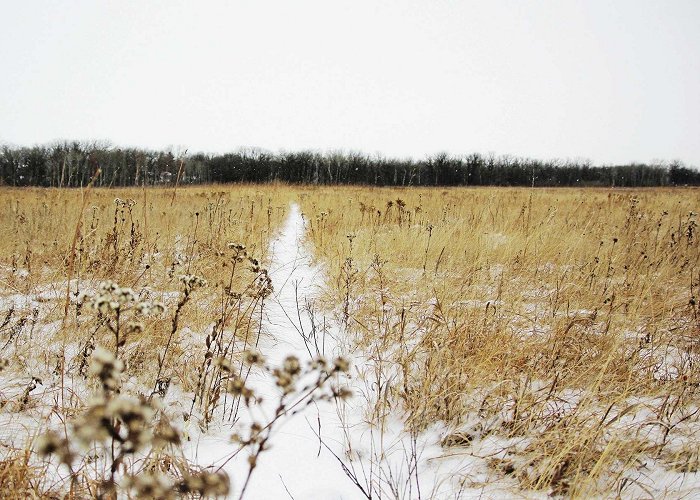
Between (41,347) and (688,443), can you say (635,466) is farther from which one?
(41,347)

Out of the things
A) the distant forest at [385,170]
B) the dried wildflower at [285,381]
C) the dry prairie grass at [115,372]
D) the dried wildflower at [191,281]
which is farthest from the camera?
the distant forest at [385,170]

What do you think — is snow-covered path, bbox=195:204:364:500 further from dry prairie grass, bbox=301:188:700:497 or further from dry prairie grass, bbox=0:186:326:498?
dry prairie grass, bbox=301:188:700:497

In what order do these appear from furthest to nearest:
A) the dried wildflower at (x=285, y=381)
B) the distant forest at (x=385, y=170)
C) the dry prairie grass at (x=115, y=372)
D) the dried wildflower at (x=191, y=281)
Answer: the distant forest at (x=385, y=170)
the dried wildflower at (x=191, y=281)
the dried wildflower at (x=285, y=381)
the dry prairie grass at (x=115, y=372)

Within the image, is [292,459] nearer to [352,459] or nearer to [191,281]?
[352,459]

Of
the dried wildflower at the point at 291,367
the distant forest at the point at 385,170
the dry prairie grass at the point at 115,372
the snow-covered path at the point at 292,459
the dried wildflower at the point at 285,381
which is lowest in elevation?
the snow-covered path at the point at 292,459

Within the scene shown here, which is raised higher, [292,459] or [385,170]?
[385,170]

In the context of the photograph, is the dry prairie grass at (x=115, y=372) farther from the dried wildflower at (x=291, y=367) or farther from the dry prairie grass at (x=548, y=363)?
the dry prairie grass at (x=548, y=363)

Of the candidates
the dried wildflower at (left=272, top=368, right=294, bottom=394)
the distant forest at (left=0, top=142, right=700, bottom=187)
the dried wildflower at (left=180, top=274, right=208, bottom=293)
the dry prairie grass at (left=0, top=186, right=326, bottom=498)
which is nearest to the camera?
the dry prairie grass at (left=0, top=186, right=326, bottom=498)

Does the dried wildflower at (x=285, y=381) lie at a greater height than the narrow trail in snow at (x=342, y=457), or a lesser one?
greater

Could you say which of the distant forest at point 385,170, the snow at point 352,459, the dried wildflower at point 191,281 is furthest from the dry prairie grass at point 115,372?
the distant forest at point 385,170

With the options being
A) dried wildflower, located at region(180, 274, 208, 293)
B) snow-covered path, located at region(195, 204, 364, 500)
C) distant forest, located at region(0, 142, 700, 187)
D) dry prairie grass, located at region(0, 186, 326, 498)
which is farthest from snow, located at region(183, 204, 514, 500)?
distant forest, located at region(0, 142, 700, 187)

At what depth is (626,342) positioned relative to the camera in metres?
2.14

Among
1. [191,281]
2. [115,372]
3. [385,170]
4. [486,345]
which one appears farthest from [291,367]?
[385,170]

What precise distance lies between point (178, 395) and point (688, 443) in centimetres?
233
